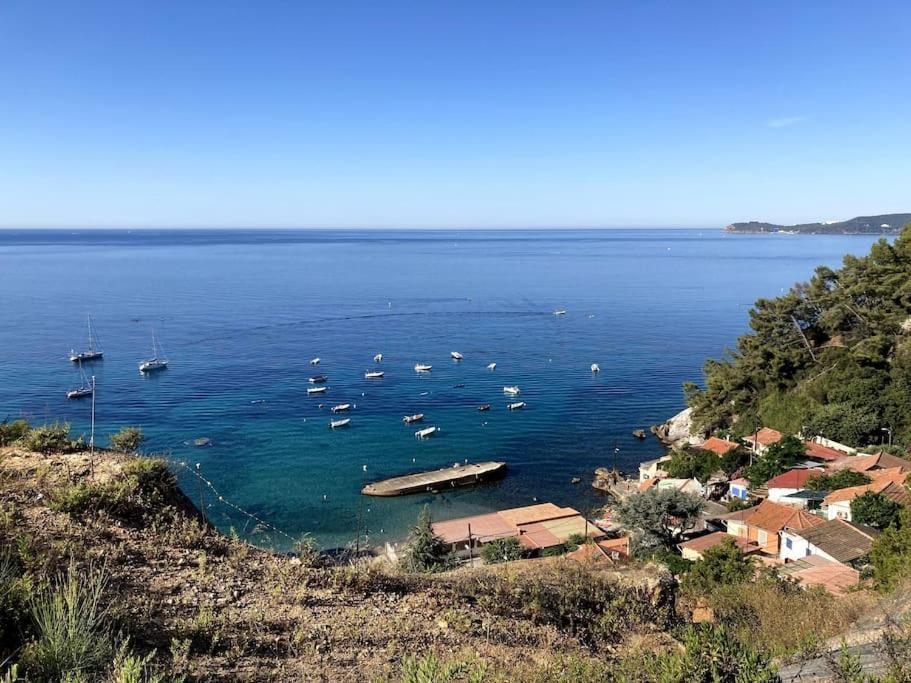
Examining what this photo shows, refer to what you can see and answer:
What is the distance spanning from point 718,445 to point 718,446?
113 millimetres

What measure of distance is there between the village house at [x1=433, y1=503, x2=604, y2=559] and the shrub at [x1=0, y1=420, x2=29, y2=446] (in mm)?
18004

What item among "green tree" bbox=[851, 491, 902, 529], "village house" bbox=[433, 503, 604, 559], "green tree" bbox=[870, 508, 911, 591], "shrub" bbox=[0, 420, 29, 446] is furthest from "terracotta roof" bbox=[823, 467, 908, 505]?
"shrub" bbox=[0, 420, 29, 446]

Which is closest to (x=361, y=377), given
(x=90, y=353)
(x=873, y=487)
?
(x=90, y=353)

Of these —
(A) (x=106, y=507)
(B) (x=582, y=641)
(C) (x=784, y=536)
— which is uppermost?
(A) (x=106, y=507)

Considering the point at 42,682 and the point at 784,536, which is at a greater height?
the point at 42,682

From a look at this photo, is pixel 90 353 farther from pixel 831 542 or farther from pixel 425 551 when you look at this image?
pixel 831 542

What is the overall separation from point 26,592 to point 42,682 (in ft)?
4.27

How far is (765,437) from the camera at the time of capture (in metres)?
35.5

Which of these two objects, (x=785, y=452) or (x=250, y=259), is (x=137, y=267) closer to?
(x=250, y=259)

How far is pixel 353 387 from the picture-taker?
166ft

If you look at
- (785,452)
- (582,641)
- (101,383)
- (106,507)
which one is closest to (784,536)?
(785,452)

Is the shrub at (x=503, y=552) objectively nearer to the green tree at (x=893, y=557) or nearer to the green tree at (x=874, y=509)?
the green tree at (x=893, y=557)

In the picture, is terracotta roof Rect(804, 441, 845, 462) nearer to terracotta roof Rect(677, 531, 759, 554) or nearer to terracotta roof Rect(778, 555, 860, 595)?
terracotta roof Rect(677, 531, 759, 554)

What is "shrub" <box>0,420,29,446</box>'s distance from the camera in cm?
1041
